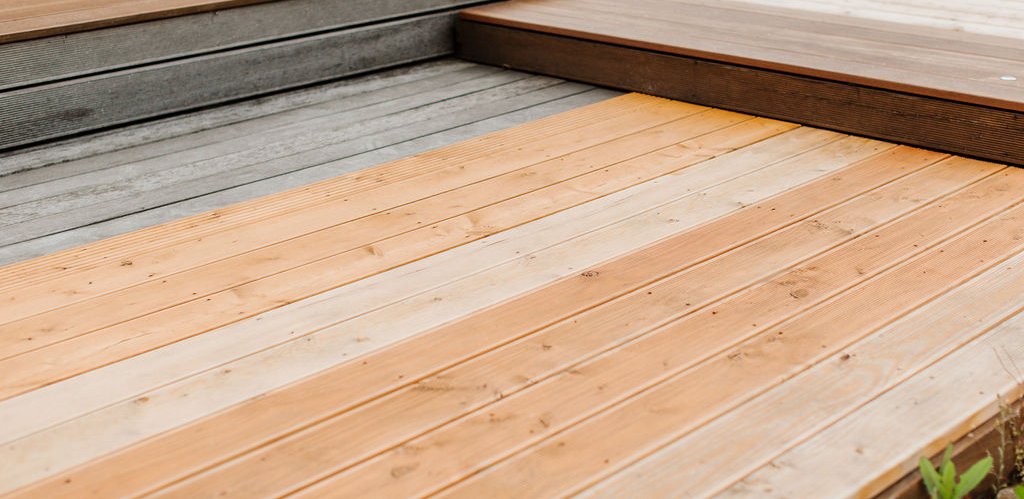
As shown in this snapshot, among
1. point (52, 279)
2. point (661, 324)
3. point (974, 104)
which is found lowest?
point (52, 279)

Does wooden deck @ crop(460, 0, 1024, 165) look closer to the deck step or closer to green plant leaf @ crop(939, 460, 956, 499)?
the deck step

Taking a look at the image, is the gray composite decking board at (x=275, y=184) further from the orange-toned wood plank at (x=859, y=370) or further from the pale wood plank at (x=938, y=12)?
the orange-toned wood plank at (x=859, y=370)

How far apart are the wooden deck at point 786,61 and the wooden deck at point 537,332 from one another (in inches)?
4.8

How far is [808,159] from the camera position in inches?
111

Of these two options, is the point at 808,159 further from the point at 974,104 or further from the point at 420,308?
the point at 420,308

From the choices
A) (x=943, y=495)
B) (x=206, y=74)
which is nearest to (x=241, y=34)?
(x=206, y=74)

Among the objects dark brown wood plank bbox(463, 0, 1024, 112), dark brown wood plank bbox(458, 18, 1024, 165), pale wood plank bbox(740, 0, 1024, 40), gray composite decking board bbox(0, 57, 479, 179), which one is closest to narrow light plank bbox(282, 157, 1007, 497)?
dark brown wood plank bbox(458, 18, 1024, 165)

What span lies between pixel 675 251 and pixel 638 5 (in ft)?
6.01

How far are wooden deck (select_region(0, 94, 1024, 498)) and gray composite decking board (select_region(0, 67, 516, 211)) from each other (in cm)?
35

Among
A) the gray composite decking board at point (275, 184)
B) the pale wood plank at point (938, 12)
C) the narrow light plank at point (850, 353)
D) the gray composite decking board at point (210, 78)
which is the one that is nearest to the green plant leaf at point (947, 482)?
the narrow light plank at point (850, 353)

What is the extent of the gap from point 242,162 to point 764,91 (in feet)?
5.00

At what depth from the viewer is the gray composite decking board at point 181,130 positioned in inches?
116

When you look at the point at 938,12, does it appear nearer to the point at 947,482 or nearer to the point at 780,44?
the point at 780,44

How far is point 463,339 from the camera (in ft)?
6.44
